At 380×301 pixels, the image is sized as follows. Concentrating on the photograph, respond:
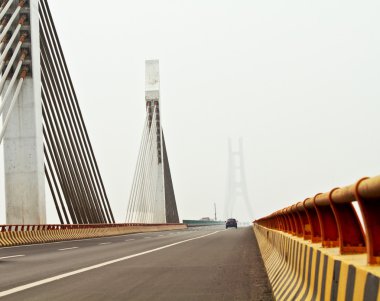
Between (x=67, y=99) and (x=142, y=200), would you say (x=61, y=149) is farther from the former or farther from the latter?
(x=142, y=200)

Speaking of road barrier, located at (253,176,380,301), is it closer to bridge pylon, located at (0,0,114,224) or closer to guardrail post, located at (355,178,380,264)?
guardrail post, located at (355,178,380,264)

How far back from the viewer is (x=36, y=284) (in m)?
9.62

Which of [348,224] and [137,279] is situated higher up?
[348,224]

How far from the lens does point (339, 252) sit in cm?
487

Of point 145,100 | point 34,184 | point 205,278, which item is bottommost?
point 205,278

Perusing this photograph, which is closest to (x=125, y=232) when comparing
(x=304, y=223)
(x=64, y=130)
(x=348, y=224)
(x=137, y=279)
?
(x=64, y=130)

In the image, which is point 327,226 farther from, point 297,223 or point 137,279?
point 137,279

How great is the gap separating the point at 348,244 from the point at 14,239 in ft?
78.4

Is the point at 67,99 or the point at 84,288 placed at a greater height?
the point at 67,99

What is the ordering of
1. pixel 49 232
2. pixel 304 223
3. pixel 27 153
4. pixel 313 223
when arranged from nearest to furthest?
pixel 313 223 → pixel 304 223 → pixel 49 232 → pixel 27 153

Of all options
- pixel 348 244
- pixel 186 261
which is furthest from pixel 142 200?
pixel 348 244

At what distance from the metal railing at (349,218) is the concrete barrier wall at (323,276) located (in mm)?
115

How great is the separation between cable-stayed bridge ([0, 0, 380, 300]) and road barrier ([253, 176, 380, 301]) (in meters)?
0.01

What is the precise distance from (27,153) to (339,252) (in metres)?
28.1
